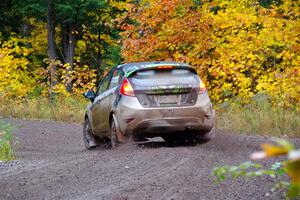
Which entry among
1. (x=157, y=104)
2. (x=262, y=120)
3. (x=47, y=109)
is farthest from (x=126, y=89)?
(x=47, y=109)

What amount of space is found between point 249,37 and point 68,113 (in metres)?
7.95

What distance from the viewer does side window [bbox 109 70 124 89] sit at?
1104 cm

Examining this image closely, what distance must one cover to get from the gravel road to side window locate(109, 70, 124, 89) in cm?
126

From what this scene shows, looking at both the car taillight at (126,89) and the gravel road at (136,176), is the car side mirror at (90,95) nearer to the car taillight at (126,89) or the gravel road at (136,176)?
the gravel road at (136,176)

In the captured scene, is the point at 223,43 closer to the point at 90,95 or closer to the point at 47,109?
the point at 90,95

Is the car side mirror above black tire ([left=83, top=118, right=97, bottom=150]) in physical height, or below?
above

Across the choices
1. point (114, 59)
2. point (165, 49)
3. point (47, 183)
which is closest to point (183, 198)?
point (47, 183)

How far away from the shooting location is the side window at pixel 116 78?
1104 cm

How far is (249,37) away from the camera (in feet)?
58.7

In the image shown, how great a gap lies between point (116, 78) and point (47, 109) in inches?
500

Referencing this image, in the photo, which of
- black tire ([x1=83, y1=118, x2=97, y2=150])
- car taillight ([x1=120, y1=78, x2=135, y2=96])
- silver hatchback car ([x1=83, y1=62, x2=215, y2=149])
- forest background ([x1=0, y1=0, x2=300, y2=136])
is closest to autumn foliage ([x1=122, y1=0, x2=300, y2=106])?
forest background ([x1=0, y1=0, x2=300, y2=136])

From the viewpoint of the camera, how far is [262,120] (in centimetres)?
1498

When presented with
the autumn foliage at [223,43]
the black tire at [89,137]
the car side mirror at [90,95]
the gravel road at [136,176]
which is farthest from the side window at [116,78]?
the autumn foliage at [223,43]

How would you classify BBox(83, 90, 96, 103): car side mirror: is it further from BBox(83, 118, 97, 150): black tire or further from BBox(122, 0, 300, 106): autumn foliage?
BBox(122, 0, 300, 106): autumn foliage
